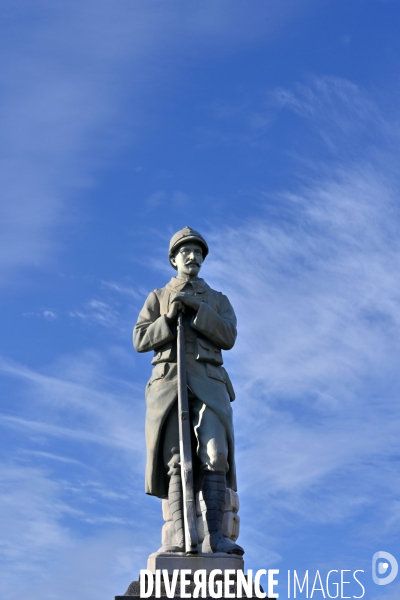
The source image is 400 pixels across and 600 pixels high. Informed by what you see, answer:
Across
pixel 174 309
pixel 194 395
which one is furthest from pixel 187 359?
pixel 174 309

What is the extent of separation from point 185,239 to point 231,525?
3.83 metres

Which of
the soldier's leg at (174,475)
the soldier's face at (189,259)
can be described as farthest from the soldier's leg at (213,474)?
the soldier's face at (189,259)

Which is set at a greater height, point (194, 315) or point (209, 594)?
point (194, 315)

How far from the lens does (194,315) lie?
40.5 ft

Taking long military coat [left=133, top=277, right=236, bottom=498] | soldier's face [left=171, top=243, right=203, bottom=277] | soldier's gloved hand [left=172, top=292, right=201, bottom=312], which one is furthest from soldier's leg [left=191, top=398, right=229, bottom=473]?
soldier's face [left=171, top=243, right=203, bottom=277]

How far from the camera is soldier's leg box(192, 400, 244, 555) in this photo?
1123 centimetres

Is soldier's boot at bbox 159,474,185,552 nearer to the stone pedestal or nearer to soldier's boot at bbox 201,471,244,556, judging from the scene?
the stone pedestal

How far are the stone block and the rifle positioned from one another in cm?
90

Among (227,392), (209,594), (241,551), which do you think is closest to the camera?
(209,594)

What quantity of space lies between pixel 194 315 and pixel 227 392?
1.09 metres

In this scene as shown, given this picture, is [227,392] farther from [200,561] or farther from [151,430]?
[200,561]

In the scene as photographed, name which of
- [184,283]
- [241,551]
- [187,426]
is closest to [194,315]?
[184,283]

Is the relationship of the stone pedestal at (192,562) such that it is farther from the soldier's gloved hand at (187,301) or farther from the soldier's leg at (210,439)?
the soldier's gloved hand at (187,301)

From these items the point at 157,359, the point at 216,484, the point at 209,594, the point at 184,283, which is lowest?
the point at 209,594
